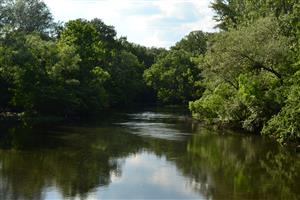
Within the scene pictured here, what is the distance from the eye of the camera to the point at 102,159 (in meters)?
28.7

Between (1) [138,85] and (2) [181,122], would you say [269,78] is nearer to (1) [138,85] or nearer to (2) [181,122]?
(2) [181,122]

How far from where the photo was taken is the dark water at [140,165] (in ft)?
68.6

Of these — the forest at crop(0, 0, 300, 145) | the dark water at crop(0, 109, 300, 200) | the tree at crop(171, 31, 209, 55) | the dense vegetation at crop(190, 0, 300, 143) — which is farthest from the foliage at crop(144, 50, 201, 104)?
the dark water at crop(0, 109, 300, 200)

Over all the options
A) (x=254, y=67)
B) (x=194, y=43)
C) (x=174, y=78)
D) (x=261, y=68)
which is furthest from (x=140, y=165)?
(x=194, y=43)

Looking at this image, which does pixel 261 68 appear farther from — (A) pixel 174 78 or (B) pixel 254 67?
(A) pixel 174 78

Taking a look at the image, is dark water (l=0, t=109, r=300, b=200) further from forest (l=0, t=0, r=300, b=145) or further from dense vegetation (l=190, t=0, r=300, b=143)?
forest (l=0, t=0, r=300, b=145)

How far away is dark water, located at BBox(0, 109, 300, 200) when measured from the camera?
20906mm

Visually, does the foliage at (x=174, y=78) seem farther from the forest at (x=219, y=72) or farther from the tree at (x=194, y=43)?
the forest at (x=219, y=72)

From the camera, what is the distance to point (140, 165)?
2797cm

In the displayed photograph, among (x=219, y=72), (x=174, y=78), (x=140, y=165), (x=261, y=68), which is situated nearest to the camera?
(x=140, y=165)

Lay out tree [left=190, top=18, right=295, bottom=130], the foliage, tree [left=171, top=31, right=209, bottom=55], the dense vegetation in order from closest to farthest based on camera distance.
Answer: the dense vegetation, tree [left=190, top=18, right=295, bottom=130], the foliage, tree [left=171, top=31, right=209, bottom=55]

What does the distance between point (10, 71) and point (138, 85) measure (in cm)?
4173

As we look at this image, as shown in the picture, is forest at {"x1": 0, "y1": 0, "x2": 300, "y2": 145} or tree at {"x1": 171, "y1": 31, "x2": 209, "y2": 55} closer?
forest at {"x1": 0, "y1": 0, "x2": 300, "y2": 145}

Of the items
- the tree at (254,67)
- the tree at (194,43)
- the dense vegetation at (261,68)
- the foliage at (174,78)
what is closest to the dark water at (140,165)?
the dense vegetation at (261,68)
